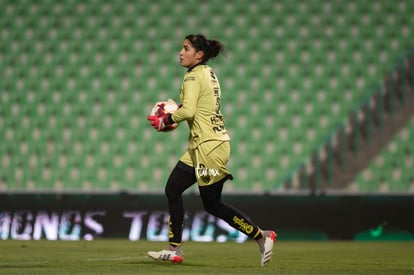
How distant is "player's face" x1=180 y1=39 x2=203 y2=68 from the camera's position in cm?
496

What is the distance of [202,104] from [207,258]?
1.26 meters

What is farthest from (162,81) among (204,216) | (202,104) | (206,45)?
(202,104)

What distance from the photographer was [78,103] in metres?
10.4

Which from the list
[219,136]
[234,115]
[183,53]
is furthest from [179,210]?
[234,115]

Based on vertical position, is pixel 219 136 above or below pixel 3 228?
above

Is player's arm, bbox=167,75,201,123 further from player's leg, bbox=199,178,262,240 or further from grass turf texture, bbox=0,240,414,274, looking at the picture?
grass turf texture, bbox=0,240,414,274

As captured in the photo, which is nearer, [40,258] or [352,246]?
[40,258]

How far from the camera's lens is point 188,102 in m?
4.78

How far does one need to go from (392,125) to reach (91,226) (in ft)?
13.3

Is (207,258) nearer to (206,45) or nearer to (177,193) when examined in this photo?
(177,193)

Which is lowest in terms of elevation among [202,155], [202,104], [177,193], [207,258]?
[207,258]

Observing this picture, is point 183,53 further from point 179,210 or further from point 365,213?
point 365,213

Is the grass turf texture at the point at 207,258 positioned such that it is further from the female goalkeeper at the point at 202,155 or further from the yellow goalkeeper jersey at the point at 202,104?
the yellow goalkeeper jersey at the point at 202,104

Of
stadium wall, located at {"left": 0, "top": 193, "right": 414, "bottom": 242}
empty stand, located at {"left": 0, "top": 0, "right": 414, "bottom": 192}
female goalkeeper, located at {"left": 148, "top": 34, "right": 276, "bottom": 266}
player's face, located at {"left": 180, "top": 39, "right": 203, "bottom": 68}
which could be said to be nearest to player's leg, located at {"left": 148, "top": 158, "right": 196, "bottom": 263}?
female goalkeeper, located at {"left": 148, "top": 34, "right": 276, "bottom": 266}
